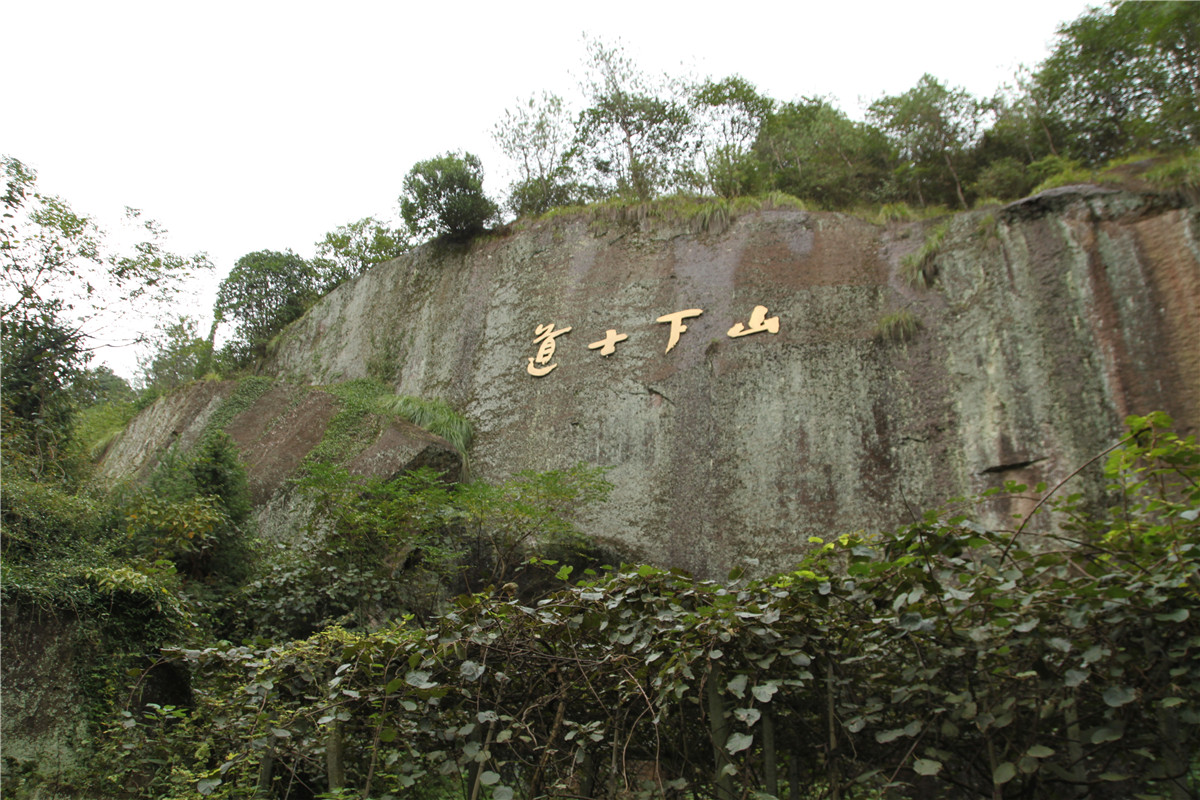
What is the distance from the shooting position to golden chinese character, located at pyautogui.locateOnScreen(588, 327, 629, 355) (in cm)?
960

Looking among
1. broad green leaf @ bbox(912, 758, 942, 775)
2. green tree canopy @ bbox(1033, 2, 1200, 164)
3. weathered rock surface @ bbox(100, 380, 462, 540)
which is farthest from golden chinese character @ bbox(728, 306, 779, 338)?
broad green leaf @ bbox(912, 758, 942, 775)

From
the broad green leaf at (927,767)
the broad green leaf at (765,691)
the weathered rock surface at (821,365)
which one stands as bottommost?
the broad green leaf at (927,767)

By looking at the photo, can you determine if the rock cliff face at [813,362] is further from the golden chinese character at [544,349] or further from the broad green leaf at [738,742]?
the broad green leaf at [738,742]

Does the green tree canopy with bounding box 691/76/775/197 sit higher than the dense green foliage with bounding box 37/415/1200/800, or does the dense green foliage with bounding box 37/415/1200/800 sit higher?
the green tree canopy with bounding box 691/76/775/197

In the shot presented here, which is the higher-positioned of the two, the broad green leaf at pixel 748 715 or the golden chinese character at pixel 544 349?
the golden chinese character at pixel 544 349

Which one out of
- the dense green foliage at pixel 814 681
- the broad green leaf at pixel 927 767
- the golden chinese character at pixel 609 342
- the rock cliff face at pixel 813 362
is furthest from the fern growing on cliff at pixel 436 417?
the broad green leaf at pixel 927 767

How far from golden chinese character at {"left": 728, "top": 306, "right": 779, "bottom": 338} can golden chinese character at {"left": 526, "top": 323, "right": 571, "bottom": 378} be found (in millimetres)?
2195

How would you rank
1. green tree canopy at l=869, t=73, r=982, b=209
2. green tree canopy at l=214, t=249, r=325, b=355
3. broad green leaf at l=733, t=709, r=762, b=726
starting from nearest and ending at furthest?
broad green leaf at l=733, t=709, r=762, b=726 < green tree canopy at l=869, t=73, r=982, b=209 < green tree canopy at l=214, t=249, r=325, b=355

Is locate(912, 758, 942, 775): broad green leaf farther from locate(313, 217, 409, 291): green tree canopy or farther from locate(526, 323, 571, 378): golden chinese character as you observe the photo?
locate(313, 217, 409, 291): green tree canopy

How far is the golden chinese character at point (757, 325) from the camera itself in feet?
29.0

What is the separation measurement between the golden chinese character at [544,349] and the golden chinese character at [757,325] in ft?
7.20

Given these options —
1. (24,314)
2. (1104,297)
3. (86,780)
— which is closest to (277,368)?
(24,314)

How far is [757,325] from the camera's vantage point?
891cm

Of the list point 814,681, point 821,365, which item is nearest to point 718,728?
point 814,681
